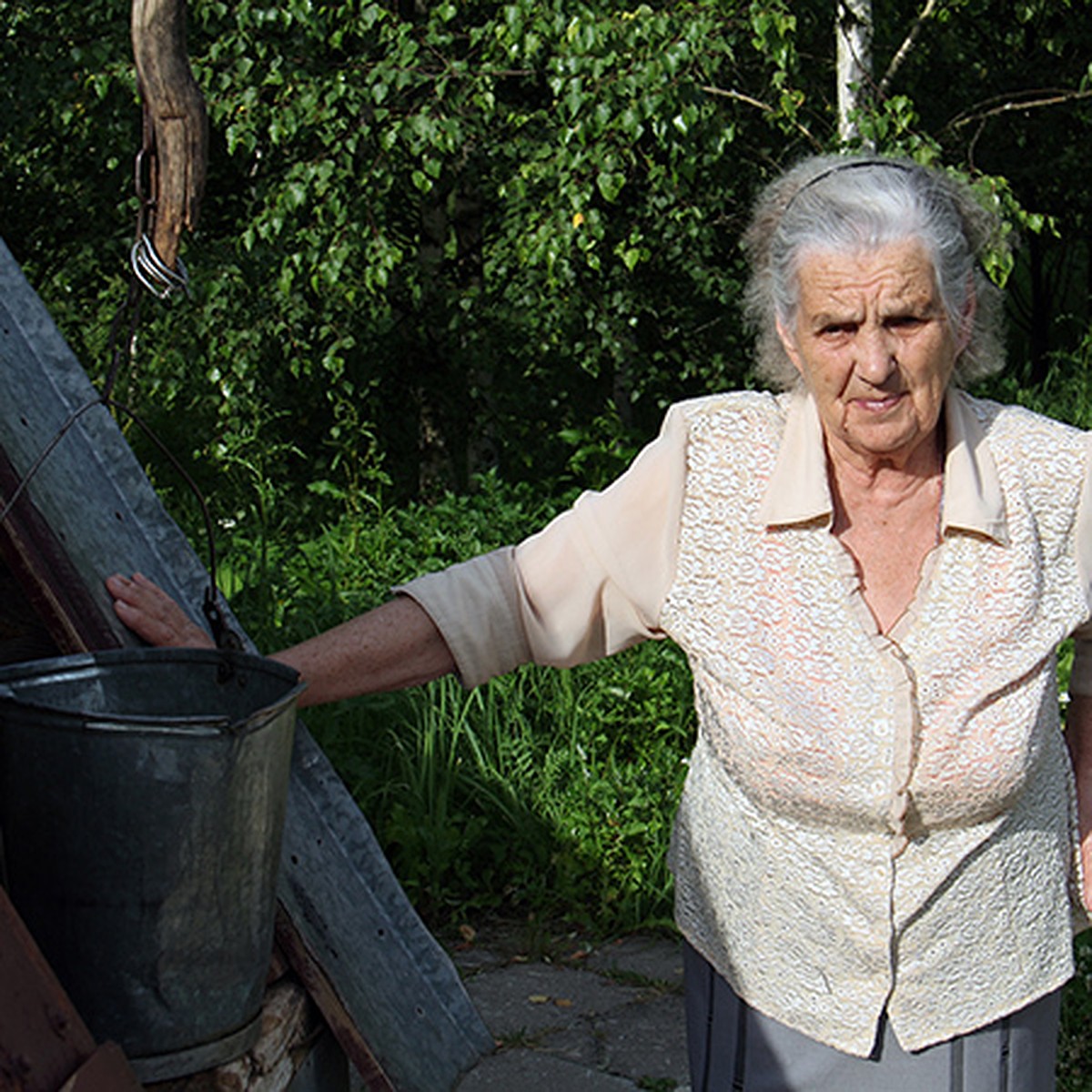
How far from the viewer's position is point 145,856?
1530 millimetres

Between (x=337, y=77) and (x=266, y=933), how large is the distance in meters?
5.09

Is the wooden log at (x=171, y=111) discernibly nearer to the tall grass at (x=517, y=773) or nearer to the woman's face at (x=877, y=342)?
the woman's face at (x=877, y=342)

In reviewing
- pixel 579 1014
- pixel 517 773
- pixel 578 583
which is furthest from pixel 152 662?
pixel 517 773

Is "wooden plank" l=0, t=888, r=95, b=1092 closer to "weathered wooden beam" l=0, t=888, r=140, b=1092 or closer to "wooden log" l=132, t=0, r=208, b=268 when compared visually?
"weathered wooden beam" l=0, t=888, r=140, b=1092

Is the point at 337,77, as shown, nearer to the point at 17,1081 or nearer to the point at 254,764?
the point at 254,764

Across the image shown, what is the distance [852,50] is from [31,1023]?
6.47m

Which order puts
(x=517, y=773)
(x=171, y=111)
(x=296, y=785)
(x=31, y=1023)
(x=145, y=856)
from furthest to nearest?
(x=517, y=773), (x=296, y=785), (x=171, y=111), (x=145, y=856), (x=31, y=1023)

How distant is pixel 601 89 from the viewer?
5.73 meters

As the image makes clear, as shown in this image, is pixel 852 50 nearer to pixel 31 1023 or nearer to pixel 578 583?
pixel 578 583

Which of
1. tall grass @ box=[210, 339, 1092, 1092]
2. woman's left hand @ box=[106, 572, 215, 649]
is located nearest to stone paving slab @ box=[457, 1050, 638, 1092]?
tall grass @ box=[210, 339, 1092, 1092]

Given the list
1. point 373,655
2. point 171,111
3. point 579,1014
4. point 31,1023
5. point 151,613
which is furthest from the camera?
point 579,1014

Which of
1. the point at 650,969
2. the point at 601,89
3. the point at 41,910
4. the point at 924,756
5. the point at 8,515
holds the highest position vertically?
the point at 601,89

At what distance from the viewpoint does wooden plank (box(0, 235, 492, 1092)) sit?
1.94 metres

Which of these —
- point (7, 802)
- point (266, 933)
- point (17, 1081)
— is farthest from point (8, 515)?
point (17, 1081)
